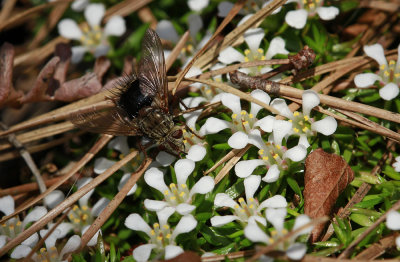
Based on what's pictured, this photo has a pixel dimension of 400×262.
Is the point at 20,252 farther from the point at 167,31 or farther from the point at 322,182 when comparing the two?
the point at 167,31

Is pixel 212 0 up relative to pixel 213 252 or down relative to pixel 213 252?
up

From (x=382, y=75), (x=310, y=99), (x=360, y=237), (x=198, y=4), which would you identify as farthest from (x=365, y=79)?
(x=198, y=4)

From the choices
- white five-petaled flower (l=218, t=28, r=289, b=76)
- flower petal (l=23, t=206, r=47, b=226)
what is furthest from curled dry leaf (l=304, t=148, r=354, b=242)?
flower petal (l=23, t=206, r=47, b=226)

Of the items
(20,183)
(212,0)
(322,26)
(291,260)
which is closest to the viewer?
(291,260)

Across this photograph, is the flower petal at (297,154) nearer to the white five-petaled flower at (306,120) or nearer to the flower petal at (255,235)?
the white five-petaled flower at (306,120)

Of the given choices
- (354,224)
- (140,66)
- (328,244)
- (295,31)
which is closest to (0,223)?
(140,66)

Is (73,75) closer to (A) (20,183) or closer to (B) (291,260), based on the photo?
(A) (20,183)

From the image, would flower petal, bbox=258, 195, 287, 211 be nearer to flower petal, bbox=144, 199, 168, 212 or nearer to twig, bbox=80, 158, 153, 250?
flower petal, bbox=144, 199, 168, 212
